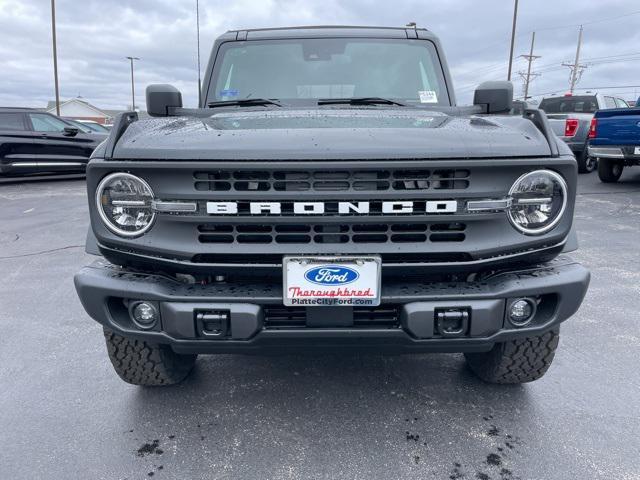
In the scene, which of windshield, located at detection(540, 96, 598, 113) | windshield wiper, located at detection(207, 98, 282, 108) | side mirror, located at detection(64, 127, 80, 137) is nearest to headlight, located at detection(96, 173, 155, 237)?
windshield wiper, located at detection(207, 98, 282, 108)

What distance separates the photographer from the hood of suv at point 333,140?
6.25 ft

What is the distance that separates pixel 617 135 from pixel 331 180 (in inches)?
349

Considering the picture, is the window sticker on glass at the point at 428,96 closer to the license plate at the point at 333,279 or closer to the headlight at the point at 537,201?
the headlight at the point at 537,201

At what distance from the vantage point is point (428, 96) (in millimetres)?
3127

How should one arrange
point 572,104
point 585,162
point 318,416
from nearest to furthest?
point 318,416
point 585,162
point 572,104

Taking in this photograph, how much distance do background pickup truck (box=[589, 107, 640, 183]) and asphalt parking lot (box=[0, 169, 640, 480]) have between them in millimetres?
6474

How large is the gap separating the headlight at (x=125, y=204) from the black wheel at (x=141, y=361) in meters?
0.61

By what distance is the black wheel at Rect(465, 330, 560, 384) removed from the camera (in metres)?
2.38

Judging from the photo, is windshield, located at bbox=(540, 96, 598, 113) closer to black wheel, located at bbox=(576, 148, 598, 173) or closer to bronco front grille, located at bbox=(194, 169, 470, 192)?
black wheel, located at bbox=(576, 148, 598, 173)

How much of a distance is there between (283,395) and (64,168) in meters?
10.8

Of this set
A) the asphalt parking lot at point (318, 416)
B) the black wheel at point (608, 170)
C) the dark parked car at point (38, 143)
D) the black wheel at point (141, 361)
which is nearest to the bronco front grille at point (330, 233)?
the black wheel at point (141, 361)

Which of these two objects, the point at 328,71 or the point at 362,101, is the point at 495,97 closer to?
the point at 362,101

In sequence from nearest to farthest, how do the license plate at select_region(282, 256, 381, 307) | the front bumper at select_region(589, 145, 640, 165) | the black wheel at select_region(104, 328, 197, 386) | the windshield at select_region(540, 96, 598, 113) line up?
the license plate at select_region(282, 256, 381, 307) → the black wheel at select_region(104, 328, 197, 386) → the front bumper at select_region(589, 145, 640, 165) → the windshield at select_region(540, 96, 598, 113)

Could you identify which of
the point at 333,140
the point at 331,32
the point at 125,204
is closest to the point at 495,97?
the point at 331,32
